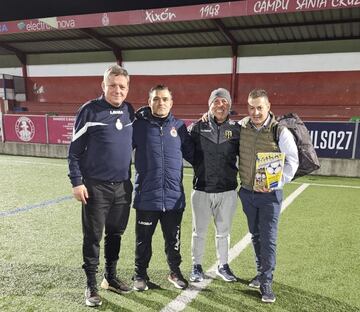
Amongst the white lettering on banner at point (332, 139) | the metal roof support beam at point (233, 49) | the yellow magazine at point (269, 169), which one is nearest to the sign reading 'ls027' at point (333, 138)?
the white lettering on banner at point (332, 139)

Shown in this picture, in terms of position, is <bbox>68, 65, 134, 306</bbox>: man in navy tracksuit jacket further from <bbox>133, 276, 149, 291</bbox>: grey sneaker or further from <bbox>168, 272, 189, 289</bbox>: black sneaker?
<bbox>168, 272, 189, 289</bbox>: black sneaker

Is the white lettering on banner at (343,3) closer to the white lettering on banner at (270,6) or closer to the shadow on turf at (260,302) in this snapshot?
the white lettering on banner at (270,6)

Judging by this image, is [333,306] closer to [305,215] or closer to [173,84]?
[305,215]

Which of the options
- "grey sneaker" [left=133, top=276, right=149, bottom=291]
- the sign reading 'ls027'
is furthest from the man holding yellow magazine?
the sign reading 'ls027'

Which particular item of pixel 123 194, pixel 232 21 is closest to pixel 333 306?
pixel 123 194

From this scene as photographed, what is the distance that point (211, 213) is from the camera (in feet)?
11.4

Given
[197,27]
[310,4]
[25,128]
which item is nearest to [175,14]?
[197,27]

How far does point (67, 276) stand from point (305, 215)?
384 cm

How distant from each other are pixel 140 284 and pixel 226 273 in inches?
34.5

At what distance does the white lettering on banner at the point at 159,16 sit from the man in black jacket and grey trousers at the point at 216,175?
10.4 metres

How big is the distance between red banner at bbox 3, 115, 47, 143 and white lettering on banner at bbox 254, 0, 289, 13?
824 centimetres

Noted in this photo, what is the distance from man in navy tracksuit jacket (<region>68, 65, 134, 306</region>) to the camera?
287 cm

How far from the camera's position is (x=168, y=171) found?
314 cm

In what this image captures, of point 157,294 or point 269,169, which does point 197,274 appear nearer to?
point 157,294
